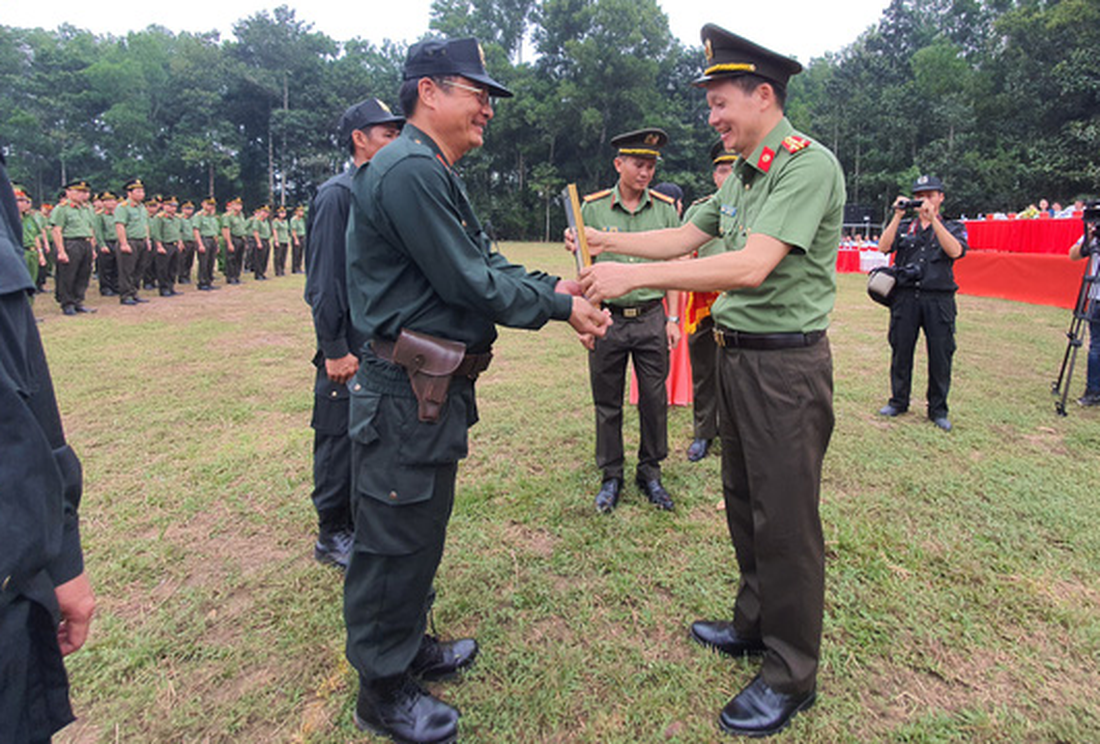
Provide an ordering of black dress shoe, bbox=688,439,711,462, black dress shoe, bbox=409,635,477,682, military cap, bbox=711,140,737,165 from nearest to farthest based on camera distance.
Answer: black dress shoe, bbox=409,635,477,682, black dress shoe, bbox=688,439,711,462, military cap, bbox=711,140,737,165

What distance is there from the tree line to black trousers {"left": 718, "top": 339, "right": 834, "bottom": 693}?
44.7 metres

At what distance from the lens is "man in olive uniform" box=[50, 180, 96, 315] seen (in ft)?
37.2

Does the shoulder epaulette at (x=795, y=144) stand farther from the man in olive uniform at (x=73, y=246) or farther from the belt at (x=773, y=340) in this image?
the man in olive uniform at (x=73, y=246)

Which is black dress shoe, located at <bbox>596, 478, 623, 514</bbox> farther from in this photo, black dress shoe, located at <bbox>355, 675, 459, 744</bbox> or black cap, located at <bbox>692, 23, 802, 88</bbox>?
black cap, located at <bbox>692, 23, 802, 88</bbox>

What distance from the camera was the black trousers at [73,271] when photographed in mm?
11344

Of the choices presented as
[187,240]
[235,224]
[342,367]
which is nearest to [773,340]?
[342,367]

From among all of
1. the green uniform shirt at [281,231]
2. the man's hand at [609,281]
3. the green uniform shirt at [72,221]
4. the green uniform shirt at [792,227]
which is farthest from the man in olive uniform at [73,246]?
the green uniform shirt at [792,227]

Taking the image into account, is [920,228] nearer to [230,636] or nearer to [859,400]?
[859,400]

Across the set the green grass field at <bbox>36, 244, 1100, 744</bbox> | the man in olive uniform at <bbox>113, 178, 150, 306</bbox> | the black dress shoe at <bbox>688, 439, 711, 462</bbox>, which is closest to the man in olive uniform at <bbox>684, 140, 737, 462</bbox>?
the black dress shoe at <bbox>688, 439, 711, 462</bbox>

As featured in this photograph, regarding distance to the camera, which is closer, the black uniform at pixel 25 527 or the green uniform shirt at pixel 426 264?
the black uniform at pixel 25 527

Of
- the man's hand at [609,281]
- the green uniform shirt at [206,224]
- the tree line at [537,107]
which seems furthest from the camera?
the tree line at [537,107]

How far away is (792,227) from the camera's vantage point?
2139 millimetres

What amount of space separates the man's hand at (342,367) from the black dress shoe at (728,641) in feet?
6.92

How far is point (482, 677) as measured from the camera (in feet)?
8.36
